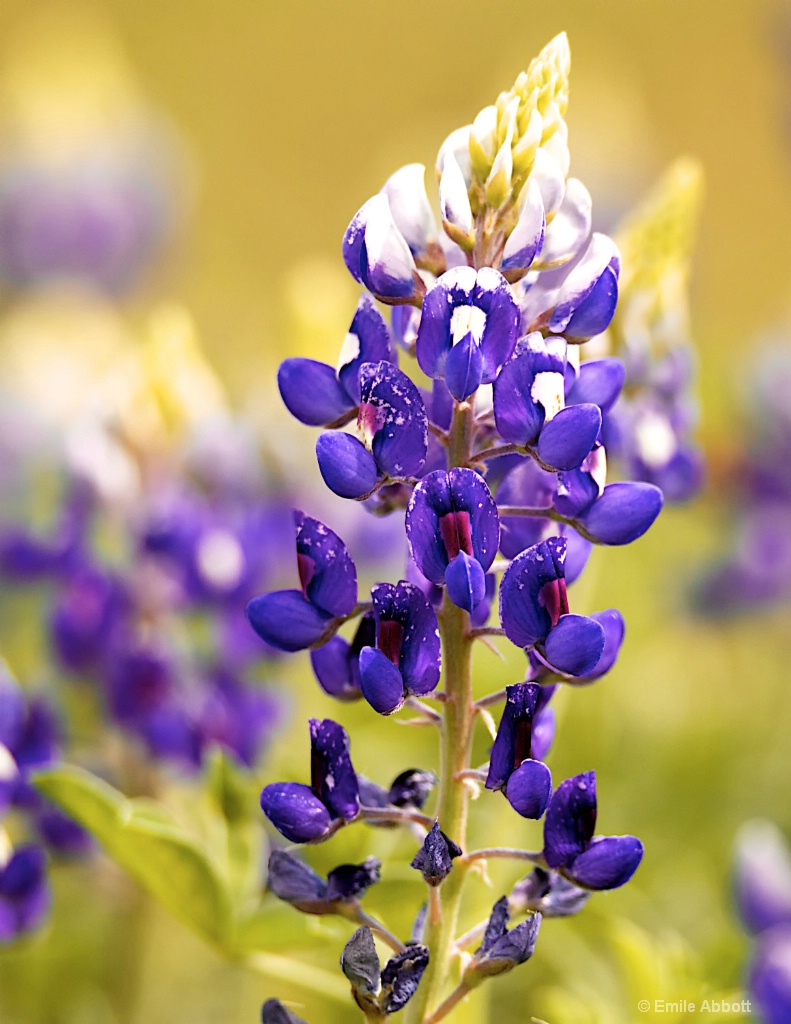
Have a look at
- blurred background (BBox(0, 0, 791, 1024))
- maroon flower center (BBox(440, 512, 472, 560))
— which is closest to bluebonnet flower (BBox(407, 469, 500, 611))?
maroon flower center (BBox(440, 512, 472, 560))

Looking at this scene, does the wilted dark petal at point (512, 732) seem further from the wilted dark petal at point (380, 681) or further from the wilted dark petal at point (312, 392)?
the wilted dark petal at point (312, 392)

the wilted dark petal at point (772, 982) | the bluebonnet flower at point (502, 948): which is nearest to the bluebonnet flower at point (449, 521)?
the bluebonnet flower at point (502, 948)

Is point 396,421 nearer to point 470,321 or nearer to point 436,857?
point 470,321

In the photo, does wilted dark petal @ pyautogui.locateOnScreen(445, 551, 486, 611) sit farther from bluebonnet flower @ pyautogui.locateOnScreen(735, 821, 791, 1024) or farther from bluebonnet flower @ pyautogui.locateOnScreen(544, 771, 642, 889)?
bluebonnet flower @ pyautogui.locateOnScreen(735, 821, 791, 1024)

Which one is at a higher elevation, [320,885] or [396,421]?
[396,421]

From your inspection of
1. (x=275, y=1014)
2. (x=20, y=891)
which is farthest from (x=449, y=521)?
(x=20, y=891)
